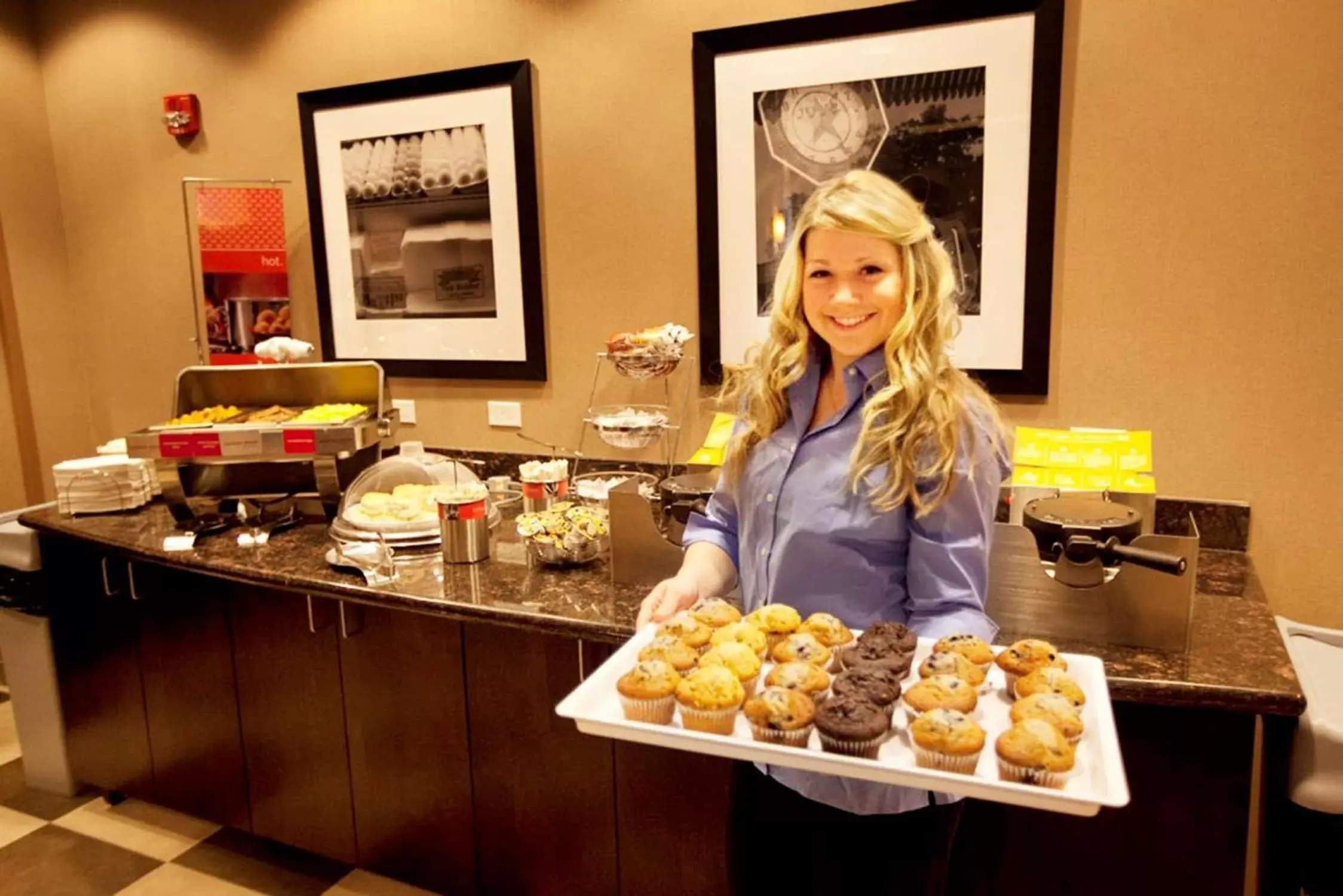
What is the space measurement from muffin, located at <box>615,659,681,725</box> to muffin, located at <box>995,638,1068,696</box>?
0.49 meters

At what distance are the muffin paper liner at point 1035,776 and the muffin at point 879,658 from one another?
8.1 inches

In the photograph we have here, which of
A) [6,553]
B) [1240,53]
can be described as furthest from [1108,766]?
[6,553]

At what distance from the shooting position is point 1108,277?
236cm

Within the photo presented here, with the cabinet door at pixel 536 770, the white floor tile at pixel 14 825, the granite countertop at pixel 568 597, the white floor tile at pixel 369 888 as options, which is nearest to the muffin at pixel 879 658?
the granite countertop at pixel 568 597

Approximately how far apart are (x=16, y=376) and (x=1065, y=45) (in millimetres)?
4030

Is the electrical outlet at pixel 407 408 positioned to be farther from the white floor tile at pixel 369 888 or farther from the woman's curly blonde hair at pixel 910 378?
the woman's curly blonde hair at pixel 910 378

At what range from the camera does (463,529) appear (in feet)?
7.81

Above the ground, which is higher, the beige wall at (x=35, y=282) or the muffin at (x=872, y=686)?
the beige wall at (x=35, y=282)

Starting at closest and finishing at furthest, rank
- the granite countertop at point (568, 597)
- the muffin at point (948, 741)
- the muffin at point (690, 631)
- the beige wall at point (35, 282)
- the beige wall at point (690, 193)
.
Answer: the muffin at point (948, 741) < the muffin at point (690, 631) < the granite countertop at point (568, 597) < the beige wall at point (690, 193) < the beige wall at point (35, 282)

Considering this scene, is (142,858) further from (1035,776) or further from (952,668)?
(1035,776)

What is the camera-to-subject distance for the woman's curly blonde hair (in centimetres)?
140

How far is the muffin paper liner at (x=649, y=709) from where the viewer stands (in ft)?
4.40

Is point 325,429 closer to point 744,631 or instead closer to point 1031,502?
point 744,631

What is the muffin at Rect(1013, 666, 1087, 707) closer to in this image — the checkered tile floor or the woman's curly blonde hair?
the woman's curly blonde hair
